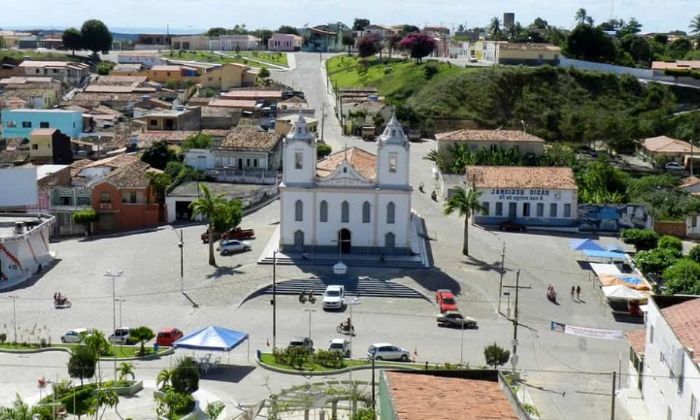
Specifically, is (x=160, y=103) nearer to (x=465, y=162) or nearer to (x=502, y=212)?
(x=465, y=162)

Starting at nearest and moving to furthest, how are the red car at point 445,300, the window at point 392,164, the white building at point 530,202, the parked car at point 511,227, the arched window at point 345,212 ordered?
the red car at point 445,300 → the window at point 392,164 → the arched window at point 345,212 → the parked car at point 511,227 → the white building at point 530,202

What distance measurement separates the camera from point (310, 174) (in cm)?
4784

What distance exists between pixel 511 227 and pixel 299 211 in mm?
13680

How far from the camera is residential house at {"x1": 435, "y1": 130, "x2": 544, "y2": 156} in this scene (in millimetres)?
68688

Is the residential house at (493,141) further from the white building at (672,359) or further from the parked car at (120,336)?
the white building at (672,359)

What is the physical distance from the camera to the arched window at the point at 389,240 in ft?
157

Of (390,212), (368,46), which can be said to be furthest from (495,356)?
(368,46)

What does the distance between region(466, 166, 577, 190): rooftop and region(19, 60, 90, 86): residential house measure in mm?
→ 63522

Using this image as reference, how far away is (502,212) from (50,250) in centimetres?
2453

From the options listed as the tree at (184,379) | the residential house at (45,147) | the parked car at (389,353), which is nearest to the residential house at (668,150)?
the residential house at (45,147)

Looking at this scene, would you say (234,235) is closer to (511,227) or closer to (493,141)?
(511,227)

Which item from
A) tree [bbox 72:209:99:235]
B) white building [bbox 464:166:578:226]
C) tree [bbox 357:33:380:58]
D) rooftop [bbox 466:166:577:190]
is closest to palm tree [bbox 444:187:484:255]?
white building [bbox 464:166:578:226]

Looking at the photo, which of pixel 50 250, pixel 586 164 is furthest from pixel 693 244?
pixel 50 250

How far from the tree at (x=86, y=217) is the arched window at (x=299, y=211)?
13.3 m
